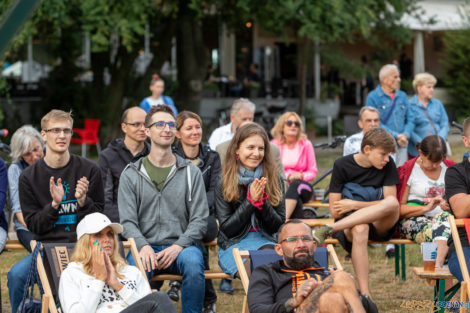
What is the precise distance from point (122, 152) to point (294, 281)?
91.7 inches

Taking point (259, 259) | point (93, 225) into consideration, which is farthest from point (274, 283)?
point (93, 225)

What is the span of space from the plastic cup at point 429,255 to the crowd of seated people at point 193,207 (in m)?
0.06

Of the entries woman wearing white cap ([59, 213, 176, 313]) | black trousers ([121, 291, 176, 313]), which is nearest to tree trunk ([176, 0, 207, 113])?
woman wearing white cap ([59, 213, 176, 313])

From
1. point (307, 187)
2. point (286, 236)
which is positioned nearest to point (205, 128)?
point (307, 187)

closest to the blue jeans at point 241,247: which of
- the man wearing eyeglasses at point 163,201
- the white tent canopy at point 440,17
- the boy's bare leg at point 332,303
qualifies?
the man wearing eyeglasses at point 163,201

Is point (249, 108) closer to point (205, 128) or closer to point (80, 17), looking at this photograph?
point (80, 17)

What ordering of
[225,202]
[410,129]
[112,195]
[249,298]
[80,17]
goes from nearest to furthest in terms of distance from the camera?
[249,298]
[225,202]
[112,195]
[410,129]
[80,17]

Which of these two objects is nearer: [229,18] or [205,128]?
[229,18]

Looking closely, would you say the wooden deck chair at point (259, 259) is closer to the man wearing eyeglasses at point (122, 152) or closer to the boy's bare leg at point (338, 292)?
the boy's bare leg at point (338, 292)

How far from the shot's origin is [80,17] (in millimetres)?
15992

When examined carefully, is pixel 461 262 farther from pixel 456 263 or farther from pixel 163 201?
pixel 163 201

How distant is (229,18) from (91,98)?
4486 mm

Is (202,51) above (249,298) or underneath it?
above

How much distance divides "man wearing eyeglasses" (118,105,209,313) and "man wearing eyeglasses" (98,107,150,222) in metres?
0.54
